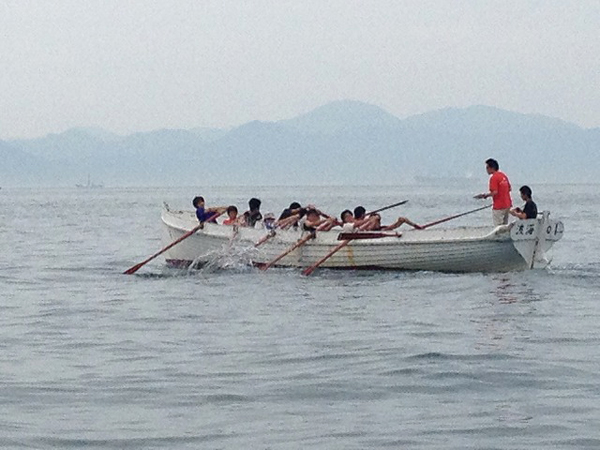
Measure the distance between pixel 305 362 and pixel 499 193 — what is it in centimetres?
1138

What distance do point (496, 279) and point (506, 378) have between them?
450 inches

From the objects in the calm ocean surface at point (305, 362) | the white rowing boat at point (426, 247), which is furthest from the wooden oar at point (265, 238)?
the calm ocean surface at point (305, 362)

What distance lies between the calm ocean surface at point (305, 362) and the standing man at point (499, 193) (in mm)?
1354

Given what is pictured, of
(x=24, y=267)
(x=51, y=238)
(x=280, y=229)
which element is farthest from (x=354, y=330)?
(x=51, y=238)

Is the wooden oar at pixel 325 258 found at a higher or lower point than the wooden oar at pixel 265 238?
lower

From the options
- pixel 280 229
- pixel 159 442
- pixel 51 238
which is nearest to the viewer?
pixel 159 442

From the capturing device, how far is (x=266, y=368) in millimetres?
14922

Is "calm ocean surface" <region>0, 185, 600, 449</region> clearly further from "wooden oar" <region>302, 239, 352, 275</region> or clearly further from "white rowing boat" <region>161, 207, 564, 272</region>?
"white rowing boat" <region>161, 207, 564, 272</region>

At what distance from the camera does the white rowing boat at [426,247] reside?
2536 centimetres

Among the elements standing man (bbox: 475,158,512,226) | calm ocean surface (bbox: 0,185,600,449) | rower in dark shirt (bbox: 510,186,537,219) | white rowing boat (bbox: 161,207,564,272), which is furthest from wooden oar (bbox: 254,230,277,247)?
rower in dark shirt (bbox: 510,186,537,219)

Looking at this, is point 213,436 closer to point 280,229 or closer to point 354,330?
point 354,330

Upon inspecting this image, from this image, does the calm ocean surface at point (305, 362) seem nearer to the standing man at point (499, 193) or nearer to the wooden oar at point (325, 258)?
the wooden oar at point (325, 258)

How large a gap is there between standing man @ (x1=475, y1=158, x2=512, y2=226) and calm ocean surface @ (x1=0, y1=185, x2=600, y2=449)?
1354 millimetres

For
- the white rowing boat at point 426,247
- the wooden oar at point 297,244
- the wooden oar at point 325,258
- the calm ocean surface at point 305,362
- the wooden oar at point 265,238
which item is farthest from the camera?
the wooden oar at point 265,238
